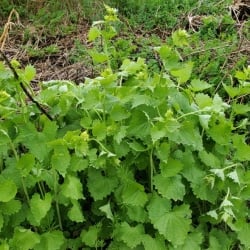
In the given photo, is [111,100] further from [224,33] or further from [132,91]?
[224,33]

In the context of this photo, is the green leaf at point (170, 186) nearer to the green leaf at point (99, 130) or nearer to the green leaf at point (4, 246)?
the green leaf at point (99, 130)

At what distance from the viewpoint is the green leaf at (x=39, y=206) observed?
216cm

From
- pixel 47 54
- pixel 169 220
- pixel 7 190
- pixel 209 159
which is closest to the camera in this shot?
pixel 7 190

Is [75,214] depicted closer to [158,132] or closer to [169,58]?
[158,132]

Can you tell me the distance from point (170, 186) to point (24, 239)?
0.54m

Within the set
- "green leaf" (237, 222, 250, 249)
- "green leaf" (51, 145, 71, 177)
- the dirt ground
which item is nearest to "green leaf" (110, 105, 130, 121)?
"green leaf" (51, 145, 71, 177)

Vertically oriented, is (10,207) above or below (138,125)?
below

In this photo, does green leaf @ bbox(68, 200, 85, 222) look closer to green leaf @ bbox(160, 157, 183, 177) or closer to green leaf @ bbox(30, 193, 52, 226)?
green leaf @ bbox(30, 193, 52, 226)

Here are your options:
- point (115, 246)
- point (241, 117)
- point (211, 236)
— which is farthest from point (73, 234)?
point (241, 117)

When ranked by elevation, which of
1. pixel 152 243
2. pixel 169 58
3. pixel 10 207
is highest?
pixel 169 58

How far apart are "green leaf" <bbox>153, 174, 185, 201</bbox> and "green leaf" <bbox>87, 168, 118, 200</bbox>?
0.16m

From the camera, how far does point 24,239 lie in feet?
7.27

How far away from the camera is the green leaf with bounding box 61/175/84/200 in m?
2.17

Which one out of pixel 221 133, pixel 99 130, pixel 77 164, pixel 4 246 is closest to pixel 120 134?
pixel 99 130
